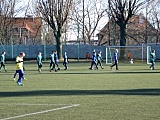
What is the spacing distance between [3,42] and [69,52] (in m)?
13.6

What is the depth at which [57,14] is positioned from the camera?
217ft

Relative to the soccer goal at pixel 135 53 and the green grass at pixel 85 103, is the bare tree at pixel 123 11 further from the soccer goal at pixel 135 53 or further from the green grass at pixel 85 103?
the green grass at pixel 85 103

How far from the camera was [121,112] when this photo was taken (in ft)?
41.6

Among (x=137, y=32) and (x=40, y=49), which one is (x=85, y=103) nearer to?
(x=40, y=49)

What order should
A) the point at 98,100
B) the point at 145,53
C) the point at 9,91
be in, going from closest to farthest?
the point at 98,100, the point at 9,91, the point at 145,53

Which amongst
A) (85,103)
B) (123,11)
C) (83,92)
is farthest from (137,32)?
(85,103)

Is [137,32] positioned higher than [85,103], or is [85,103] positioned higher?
[137,32]

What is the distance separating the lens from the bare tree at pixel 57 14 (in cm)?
6594

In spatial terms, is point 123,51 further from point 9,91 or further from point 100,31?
point 9,91

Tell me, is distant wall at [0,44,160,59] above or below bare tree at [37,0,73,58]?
below

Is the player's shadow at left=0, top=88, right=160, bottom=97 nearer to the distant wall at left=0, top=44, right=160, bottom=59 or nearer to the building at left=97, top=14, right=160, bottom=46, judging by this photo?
the distant wall at left=0, top=44, right=160, bottom=59

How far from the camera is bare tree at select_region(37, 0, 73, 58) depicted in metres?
65.9

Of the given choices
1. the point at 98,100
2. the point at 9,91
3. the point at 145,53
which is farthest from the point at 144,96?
the point at 145,53

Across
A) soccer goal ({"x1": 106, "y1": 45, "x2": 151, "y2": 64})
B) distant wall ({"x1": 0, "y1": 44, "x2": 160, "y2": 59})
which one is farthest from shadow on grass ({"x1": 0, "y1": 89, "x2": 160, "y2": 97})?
distant wall ({"x1": 0, "y1": 44, "x2": 160, "y2": 59})
